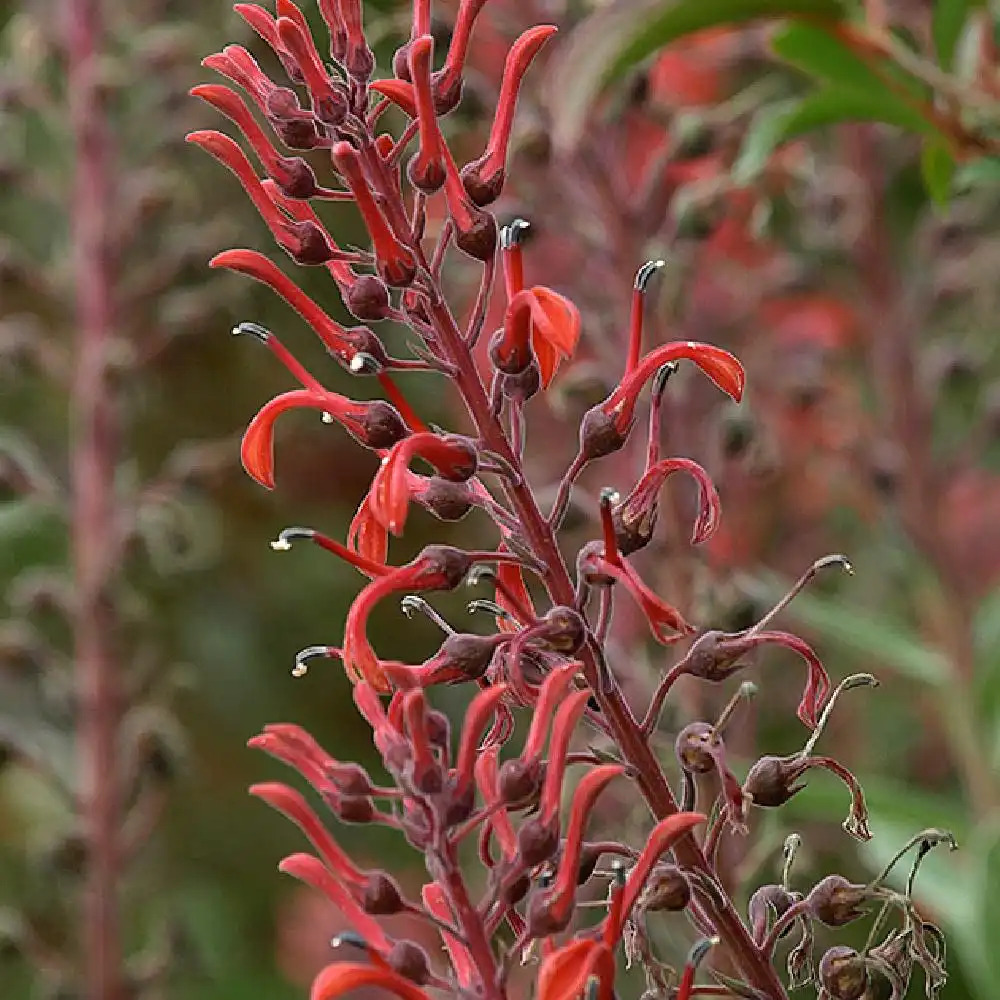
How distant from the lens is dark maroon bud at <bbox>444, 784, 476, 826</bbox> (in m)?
0.51

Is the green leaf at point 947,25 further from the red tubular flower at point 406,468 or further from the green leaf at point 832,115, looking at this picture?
the red tubular flower at point 406,468

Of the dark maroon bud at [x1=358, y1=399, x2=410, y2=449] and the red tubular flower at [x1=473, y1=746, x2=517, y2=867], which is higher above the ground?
the dark maroon bud at [x1=358, y1=399, x2=410, y2=449]

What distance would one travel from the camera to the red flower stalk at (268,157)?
0.56 metres

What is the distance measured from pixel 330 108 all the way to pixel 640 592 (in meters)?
0.20

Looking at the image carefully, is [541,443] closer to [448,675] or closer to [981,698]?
[981,698]

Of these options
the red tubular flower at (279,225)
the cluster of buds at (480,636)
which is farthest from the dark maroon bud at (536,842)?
the red tubular flower at (279,225)

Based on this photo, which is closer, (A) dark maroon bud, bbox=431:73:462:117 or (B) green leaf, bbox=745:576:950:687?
(A) dark maroon bud, bbox=431:73:462:117

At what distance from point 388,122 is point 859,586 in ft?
2.33

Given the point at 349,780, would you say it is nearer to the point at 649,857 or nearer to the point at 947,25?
the point at 649,857

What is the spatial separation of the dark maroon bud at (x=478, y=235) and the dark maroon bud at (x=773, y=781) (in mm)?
205

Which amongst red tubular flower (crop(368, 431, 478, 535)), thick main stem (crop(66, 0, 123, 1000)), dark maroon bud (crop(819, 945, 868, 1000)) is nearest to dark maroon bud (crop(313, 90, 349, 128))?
red tubular flower (crop(368, 431, 478, 535))

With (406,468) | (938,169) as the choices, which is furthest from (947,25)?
(406,468)

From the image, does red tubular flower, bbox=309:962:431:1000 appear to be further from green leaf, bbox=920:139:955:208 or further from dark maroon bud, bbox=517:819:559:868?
green leaf, bbox=920:139:955:208

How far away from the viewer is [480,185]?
567 millimetres
